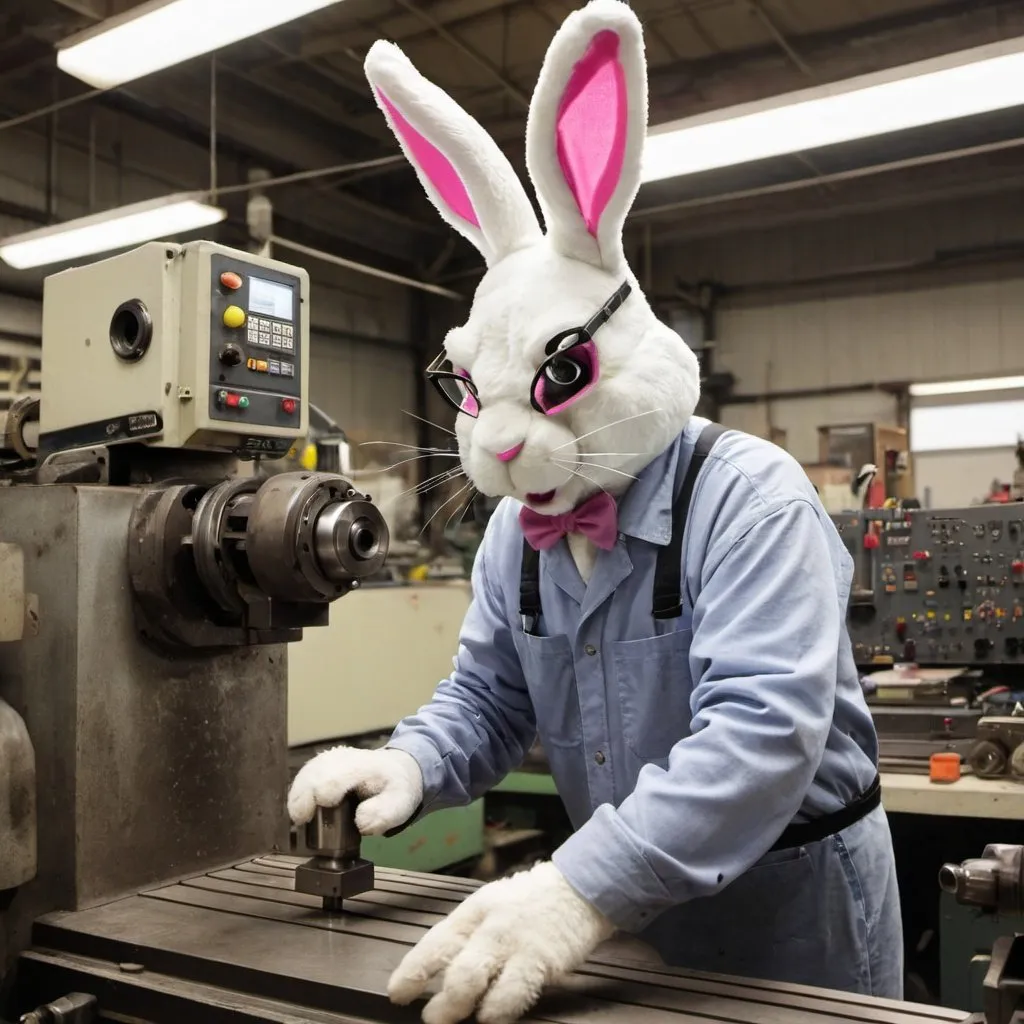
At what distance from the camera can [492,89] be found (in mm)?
5141

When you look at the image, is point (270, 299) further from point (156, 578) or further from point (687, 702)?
point (687, 702)

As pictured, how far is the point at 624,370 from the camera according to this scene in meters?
0.99

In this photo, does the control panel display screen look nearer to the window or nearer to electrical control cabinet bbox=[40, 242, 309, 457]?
electrical control cabinet bbox=[40, 242, 309, 457]

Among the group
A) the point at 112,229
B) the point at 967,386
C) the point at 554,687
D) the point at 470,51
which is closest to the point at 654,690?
the point at 554,687

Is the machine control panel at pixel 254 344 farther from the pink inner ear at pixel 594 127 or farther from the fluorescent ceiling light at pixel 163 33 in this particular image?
the fluorescent ceiling light at pixel 163 33

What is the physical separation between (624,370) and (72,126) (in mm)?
5042

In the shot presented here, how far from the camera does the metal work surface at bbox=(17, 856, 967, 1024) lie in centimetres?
81

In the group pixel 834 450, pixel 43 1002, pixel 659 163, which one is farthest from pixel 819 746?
pixel 834 450

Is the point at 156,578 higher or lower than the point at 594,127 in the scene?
lower

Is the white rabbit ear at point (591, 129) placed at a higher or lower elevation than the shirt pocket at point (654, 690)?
higher

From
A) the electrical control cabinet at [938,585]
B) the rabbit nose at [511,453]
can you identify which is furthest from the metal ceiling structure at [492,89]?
the rabbit nose at [511,453]

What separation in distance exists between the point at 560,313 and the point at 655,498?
206mm

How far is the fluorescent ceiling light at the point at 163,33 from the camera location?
2406 mm

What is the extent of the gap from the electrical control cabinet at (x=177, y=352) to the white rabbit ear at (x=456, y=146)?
0.30 m
